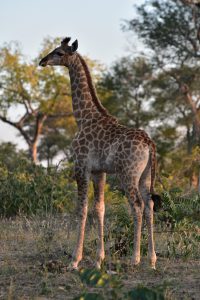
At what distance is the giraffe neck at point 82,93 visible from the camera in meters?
7.24

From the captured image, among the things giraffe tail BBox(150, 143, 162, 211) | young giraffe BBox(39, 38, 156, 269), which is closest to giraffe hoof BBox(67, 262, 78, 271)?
young giraffe BBox(39, 38, 156, 269)

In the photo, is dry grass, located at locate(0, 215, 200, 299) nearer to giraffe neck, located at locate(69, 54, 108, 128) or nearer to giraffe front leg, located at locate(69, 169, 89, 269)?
giraffe front leg, located at locate(69, 169, 89, 269)

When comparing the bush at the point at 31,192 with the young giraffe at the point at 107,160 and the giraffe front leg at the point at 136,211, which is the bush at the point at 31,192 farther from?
the giraffe front leg at the point at 136,211

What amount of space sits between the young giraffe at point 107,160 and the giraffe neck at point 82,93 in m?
0.01

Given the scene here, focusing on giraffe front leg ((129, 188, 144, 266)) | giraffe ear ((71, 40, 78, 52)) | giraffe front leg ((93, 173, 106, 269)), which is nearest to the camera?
giraffe front leg ((129, 188, 144, 266))

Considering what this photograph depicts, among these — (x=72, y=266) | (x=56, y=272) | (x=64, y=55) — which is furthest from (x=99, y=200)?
(x=64, y=55)

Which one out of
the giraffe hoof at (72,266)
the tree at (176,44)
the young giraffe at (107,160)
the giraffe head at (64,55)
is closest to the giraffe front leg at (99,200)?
the young giraffe at (107,160)

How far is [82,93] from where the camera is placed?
7.32m

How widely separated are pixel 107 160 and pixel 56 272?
121 centimetres

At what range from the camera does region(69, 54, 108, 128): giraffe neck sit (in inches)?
285

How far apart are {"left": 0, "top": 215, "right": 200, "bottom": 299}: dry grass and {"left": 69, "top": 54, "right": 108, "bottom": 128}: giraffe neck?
146cm

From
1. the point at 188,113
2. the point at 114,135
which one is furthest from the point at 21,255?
the point at 188,113

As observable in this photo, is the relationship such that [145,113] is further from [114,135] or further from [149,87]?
[114,135]

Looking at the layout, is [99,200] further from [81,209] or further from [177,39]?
[177,39]
